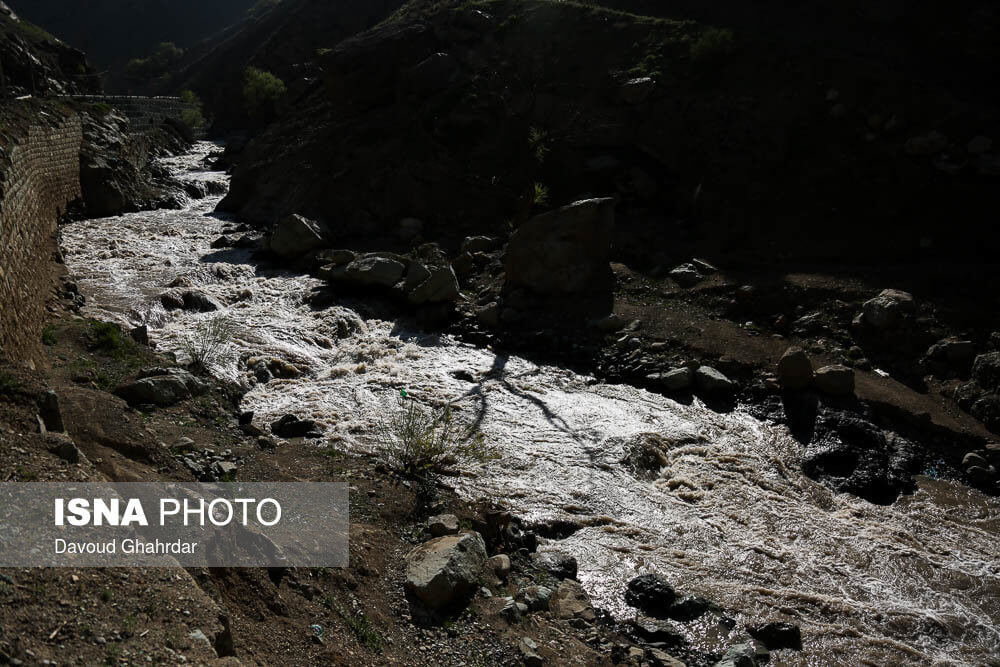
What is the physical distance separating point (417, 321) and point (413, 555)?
9402mm

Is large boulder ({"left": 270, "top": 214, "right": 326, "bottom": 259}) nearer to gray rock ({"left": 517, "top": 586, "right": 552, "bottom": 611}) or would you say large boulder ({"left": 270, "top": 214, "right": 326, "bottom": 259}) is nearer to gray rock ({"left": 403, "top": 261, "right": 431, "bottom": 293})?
gray rock ({"left": 403, "top": 261, "right": 431, "bottom": 293})

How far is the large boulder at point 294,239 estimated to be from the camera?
20141mm

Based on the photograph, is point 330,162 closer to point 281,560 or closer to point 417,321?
point 417,321

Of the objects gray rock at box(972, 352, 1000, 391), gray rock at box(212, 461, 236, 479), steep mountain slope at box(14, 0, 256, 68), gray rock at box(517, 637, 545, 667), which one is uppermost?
steep mountain slope at box(14, 0, 256, 68)

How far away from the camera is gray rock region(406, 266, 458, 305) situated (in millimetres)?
16703

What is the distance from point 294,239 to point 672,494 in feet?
46.6

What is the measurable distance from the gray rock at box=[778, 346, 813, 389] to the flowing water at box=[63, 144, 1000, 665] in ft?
4.05

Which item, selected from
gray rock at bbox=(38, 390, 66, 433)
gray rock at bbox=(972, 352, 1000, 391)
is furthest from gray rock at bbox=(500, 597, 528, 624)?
gray rock at bbox=(972, 352, 1000, 391)

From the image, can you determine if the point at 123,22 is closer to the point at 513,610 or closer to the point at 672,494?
the point at 672,494

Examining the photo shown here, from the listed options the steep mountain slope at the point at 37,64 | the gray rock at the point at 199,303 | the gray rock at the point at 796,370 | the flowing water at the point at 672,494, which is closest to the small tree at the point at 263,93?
the steep mountain slope at the point at 37,64

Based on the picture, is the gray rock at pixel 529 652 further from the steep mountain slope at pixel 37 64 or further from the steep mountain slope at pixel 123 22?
the steep mountain slope at pixel 123 22

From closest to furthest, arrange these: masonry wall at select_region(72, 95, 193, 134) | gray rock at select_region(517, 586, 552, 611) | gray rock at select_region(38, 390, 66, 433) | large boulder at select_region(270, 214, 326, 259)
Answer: gray rock at select_region(38, 390, 66, 433), gray rock at select_region(517, 586, 552, 611), large boulder at select_region(270, 214, 326, 259), masonry wall at select_region(72, 95, 193, 134)

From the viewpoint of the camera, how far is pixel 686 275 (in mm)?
17047

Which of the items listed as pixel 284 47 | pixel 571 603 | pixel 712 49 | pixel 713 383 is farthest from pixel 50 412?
pixel 284 47
